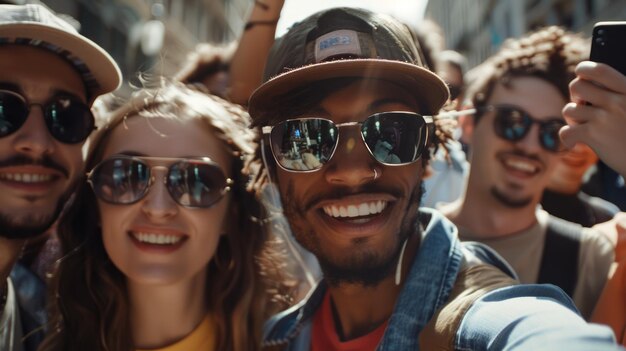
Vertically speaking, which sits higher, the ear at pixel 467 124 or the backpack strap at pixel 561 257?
the ear at pixel 467 124

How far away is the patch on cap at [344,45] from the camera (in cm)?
184

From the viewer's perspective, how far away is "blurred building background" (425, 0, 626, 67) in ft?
59.3

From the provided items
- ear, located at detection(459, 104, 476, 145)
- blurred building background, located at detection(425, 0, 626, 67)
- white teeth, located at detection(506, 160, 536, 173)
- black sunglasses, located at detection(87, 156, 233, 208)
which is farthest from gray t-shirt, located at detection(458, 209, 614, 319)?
blurred building background, located at detection(425, 0, 626, 67)

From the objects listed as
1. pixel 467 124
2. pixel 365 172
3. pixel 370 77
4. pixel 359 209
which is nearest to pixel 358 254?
pixel 359 209

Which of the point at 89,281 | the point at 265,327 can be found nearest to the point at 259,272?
the point at 265,327

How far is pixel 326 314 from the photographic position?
214cm

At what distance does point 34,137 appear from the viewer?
219 centimetres

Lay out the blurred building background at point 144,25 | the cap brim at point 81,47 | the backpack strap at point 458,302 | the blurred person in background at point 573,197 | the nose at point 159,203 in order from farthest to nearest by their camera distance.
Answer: the blurred building background at point 144,25, the blurred person in background at point 573,197, the cap brim at point 81,47, the nose at point 159,203, the backpack strap at point 458,302

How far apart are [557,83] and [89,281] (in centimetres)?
262

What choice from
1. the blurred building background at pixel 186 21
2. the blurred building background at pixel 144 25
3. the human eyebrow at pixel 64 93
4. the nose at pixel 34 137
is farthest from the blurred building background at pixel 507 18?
the blurred building background at pixel 144 25

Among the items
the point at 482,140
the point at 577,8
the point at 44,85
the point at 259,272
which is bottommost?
the point at 577,8

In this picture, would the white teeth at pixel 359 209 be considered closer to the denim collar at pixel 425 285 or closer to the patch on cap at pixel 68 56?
the denim collar at pixel 425 285

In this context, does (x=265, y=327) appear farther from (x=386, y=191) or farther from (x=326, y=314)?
(x=386, y=191)

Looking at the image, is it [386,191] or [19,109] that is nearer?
[386,191]
